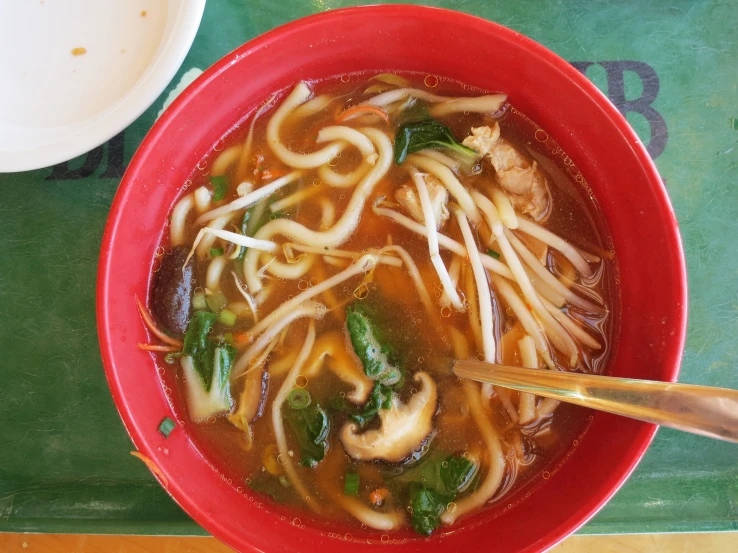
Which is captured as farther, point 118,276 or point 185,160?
point 185,160

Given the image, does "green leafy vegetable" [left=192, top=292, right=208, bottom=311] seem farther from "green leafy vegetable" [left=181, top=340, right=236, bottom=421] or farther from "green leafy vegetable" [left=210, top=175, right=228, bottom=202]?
"green leafy vegetable" [left=210, top=175, right=228, bottom=202]

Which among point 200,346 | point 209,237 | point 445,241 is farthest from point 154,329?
point 445,241

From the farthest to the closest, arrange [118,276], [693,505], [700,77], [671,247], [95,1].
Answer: [95,1]
[700,77]
[693,505]
[118,276]
[671,247]

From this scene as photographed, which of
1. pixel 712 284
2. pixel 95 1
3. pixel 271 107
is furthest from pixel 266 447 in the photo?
pixel 95 1

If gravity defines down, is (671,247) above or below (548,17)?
below

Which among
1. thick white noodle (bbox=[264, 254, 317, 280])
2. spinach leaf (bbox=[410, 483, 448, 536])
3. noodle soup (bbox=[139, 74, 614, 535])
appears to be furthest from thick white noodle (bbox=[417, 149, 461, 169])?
spinach leaf (bbox=[410, 483, 448, 536])

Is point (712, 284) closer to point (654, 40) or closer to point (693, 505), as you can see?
point (693, 505)

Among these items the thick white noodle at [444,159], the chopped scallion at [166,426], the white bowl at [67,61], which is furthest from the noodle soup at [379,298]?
the white bowl at [67,61]
